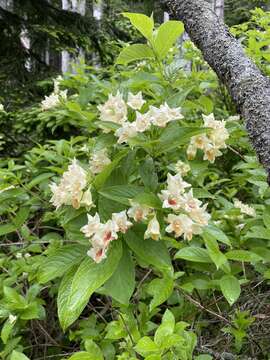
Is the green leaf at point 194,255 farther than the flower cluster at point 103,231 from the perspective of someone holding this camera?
Yes

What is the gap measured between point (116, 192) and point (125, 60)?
59 cm

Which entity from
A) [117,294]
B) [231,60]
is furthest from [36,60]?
[117,294]

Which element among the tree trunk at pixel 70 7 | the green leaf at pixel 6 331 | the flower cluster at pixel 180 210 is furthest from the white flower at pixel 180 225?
the tree trunk at pixel 70 7

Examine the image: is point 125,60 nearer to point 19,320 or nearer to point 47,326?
point 19,320

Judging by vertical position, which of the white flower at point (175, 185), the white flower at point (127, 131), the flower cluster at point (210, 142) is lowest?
the white flower at point (175, 185)

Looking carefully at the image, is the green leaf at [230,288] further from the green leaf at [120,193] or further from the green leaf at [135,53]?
the green leaf at [135,53]

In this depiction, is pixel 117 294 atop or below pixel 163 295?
atop

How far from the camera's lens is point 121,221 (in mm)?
980

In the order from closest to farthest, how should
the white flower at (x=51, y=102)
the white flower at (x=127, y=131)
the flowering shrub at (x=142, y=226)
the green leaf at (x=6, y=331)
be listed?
1. the flowering shrub at (x=142, y=226)
2. the white flower at (x=127, y=131)
3. the green leaf at (x=6, y=331)
4. the white flower at (x=51, y=102)

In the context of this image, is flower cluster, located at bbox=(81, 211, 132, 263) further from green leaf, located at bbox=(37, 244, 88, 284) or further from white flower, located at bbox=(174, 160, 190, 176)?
white flower, located at bbox=(174, 160, 190, 176)

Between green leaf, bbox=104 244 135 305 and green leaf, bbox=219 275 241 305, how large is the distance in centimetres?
39

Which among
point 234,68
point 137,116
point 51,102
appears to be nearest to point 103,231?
point 137,116

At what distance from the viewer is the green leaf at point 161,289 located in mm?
1295

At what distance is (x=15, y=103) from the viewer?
198 inches
